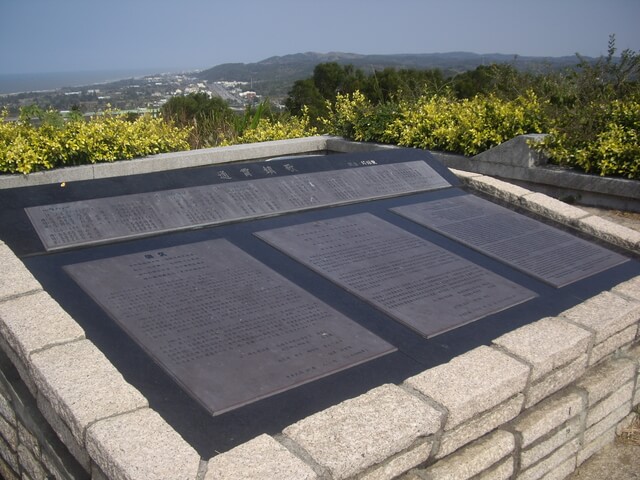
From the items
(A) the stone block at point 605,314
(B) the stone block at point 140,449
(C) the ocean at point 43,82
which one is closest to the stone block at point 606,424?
(A) the stone block at point 605,314

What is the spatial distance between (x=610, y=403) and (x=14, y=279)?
294cm

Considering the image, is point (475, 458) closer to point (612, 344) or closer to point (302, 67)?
point (612, 344)

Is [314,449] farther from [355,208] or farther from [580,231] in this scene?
[580,231]

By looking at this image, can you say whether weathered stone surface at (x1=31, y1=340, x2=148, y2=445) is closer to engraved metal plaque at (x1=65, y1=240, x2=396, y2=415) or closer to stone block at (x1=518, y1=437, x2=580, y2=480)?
engraved metal plaque at (x1=65, y1=240, x2=396, y2=415)

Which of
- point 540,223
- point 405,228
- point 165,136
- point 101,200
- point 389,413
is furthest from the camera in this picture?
point 165,136

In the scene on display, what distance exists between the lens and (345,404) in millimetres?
2154

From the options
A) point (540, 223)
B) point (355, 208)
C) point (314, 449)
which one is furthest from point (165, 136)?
point (314, 449)

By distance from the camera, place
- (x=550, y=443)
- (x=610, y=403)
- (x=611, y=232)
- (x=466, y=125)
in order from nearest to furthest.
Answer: (x=550, y=443) → (x=610, y=403) → (x=611, y=232) → (x=466, y=125)

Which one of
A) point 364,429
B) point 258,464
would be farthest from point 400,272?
point 258,464

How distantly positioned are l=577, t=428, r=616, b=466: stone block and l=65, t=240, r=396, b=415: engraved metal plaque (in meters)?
1.21

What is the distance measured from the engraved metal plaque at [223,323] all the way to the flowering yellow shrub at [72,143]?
3028 mm

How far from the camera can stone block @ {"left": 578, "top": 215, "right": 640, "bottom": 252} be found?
4.02 metres

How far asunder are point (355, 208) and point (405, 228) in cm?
42

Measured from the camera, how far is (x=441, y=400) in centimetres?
223
